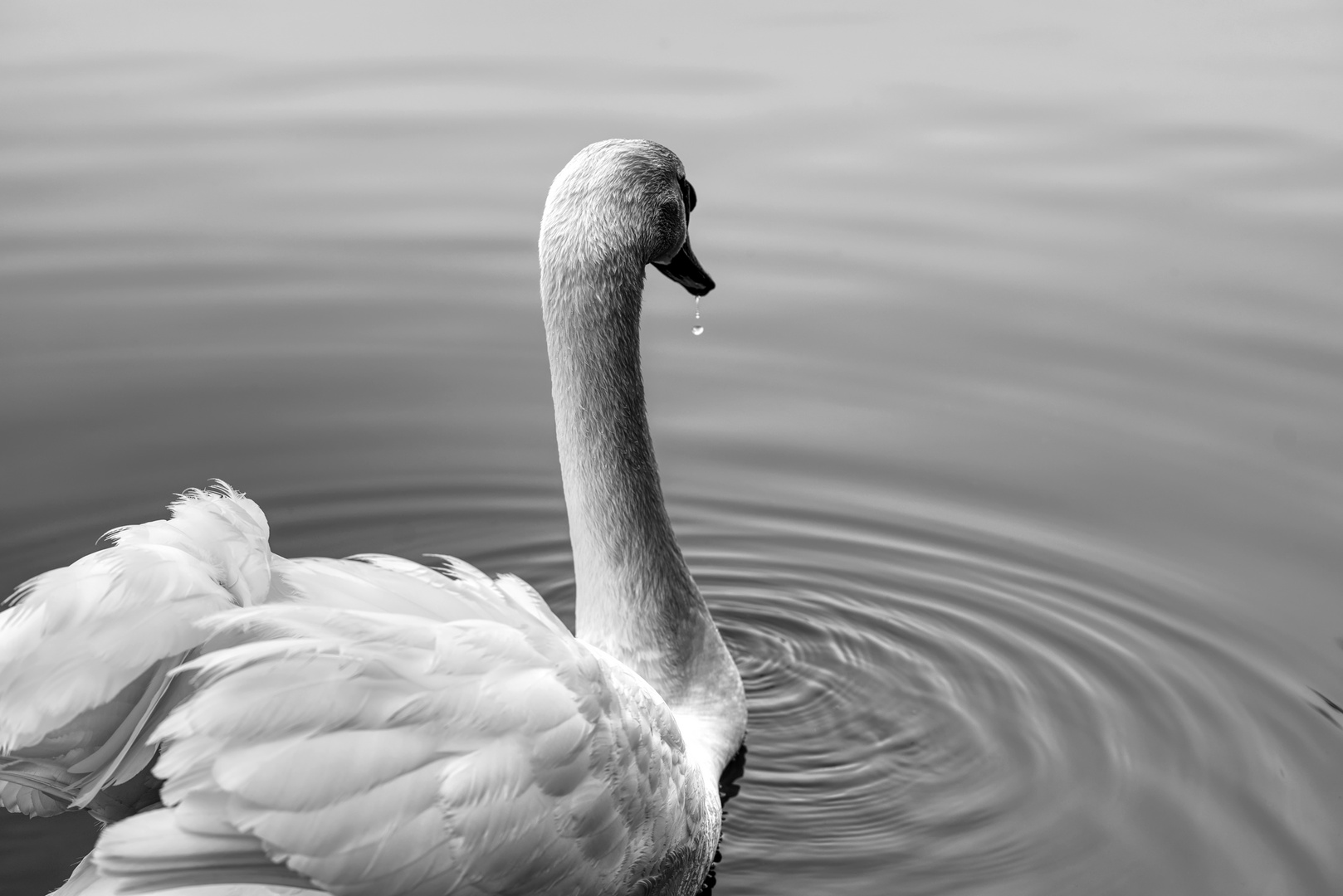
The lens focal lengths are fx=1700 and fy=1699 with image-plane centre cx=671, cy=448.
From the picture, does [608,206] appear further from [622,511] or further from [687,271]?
[622,511]

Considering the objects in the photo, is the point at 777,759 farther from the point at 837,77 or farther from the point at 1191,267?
the point at 837,77

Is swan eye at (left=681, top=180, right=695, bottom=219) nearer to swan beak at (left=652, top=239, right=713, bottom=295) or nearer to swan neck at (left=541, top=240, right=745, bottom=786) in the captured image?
swan beak at (left=652, top=239, right=713, bottom=295)

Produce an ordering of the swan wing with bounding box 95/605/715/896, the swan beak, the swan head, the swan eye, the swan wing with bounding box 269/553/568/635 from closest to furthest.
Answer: the swan wing with bounding box 95/605/715/896, the swan wing with bounding box 269/553/568/635, the swan head, the swan eye, the swan beak

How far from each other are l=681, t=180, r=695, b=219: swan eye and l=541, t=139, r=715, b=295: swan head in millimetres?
158

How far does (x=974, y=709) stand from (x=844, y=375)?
2.90m

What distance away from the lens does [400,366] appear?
27.0ft

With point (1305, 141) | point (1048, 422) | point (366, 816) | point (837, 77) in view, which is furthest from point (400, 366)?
point (1305, 141)

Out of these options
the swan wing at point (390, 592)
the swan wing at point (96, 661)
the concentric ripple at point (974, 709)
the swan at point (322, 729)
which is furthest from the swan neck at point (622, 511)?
the swan wing at point (96, 661)

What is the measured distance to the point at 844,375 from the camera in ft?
27.1

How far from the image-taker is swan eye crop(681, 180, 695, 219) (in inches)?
225

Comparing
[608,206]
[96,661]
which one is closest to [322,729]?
[96,661]

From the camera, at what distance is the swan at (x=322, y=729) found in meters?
3.39

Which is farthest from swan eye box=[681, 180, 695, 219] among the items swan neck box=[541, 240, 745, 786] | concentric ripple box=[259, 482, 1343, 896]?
concentric ripple box=[259, 482, 1343, 896]

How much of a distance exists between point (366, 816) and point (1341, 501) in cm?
507
